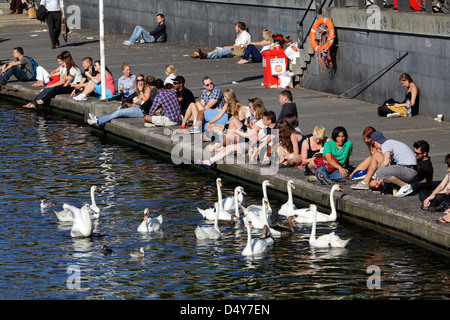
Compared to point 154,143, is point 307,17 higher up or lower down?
higher up

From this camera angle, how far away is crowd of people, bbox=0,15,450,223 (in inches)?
553

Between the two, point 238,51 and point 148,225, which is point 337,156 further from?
point 238,51

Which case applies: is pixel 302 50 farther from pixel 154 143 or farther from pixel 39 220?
pixel 39 220

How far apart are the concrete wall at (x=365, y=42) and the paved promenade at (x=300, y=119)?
1.15 ft

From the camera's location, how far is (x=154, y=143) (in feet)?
65.1

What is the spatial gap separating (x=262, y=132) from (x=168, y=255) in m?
4.48

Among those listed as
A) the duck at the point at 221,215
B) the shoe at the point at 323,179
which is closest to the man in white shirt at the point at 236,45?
the shoe at the point at 323,179

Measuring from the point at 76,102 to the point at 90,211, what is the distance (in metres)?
9.44

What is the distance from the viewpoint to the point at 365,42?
2225cm

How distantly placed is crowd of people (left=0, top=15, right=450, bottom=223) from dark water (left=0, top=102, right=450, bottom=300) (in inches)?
29.4

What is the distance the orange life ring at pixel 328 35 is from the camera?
23.1 m

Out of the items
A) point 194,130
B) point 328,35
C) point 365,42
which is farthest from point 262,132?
point 328,35

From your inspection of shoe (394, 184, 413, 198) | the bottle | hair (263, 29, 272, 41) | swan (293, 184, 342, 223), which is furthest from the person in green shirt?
hair (263, 29, 272, 41)
